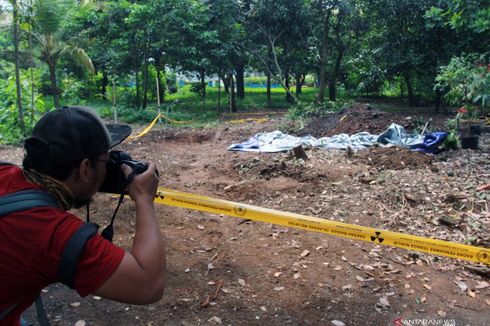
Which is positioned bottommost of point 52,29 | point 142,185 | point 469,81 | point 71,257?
point 71,257

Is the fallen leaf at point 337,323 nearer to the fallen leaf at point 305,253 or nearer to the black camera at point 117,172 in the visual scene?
the fallen leaf at point 305,253

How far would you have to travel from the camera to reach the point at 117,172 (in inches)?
63.0

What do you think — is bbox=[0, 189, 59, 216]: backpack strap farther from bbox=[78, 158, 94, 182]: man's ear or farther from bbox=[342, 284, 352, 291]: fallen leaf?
bbox=[342, 284, 352, 291]: fallen leaf

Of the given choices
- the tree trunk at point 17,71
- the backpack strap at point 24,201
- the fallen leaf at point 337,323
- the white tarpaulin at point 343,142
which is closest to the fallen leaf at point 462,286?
the fallen leaf at point 337,323

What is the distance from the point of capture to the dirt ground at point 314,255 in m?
2.96

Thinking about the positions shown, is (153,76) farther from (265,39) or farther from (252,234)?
(252,234)

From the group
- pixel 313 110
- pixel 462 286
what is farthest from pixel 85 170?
pixel 313 110

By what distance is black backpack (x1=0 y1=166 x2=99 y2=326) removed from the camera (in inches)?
46.4

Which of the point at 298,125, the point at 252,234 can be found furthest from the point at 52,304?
the point at 298,125

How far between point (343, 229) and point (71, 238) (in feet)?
6.87

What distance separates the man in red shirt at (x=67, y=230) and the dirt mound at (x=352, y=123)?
9.99m

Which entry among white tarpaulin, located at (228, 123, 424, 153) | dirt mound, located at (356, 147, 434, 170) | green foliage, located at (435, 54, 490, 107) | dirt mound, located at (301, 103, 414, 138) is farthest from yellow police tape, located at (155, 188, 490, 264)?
dirt mound, located at (301, 103, 414, 138)

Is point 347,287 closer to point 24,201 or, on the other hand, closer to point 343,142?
point 24,201

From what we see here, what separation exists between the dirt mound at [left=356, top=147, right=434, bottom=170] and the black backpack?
6.43 meters
